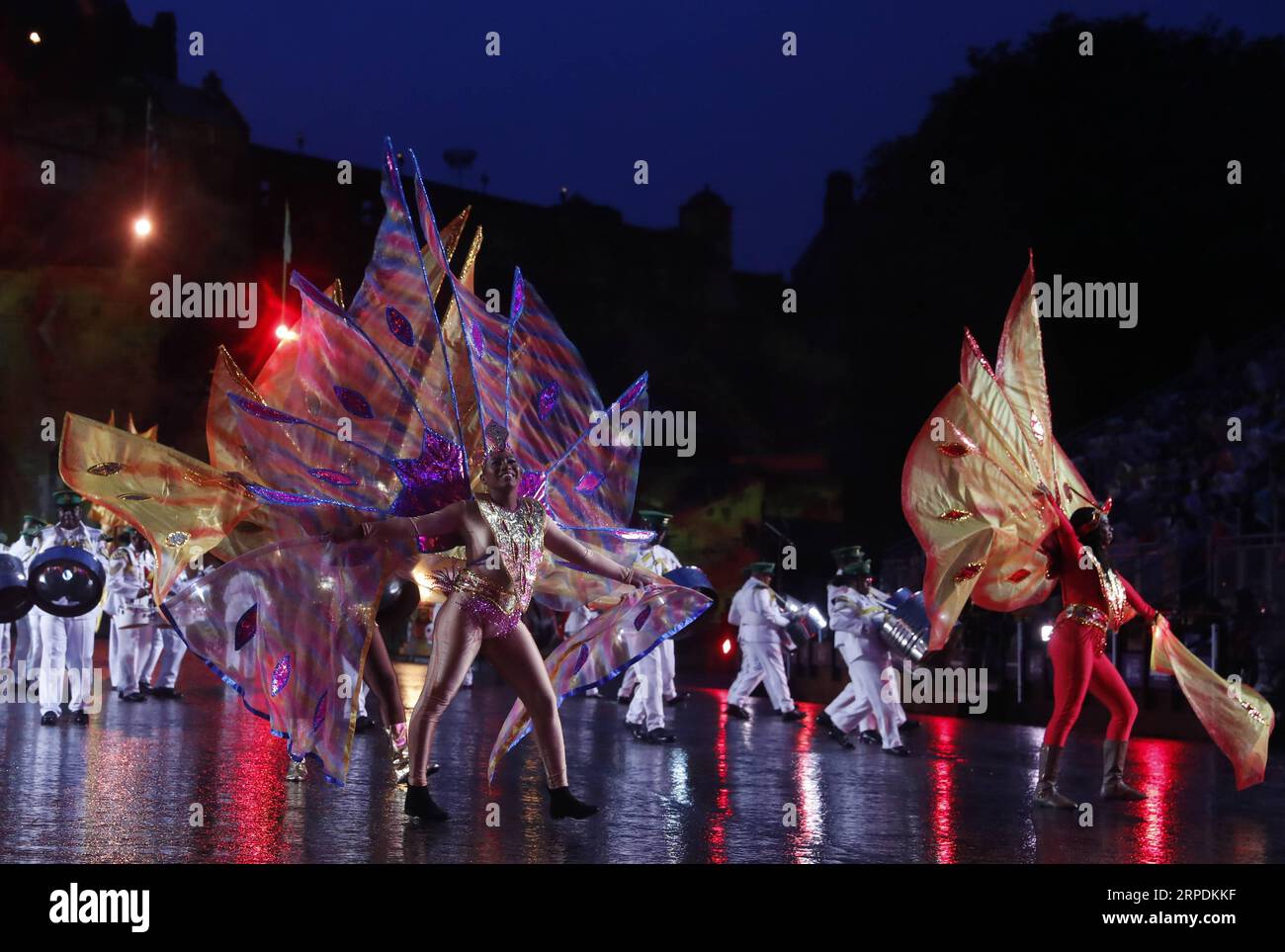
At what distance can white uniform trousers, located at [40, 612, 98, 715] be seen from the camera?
1327cm

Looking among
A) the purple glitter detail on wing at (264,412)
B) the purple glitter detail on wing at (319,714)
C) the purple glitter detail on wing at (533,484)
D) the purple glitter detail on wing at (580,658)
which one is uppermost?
the purple glitter detail on wing at (264,412)

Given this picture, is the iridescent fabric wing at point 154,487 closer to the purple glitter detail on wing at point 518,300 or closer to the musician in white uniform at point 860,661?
the purple glitter detail on wing at point 518,300

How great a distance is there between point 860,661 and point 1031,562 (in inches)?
161

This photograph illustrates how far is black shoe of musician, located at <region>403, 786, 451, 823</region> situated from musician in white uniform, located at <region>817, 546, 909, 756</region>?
5.69 metres

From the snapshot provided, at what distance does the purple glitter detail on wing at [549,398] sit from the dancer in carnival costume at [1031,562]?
2003 millimetres

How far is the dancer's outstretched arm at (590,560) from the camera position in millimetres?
8492

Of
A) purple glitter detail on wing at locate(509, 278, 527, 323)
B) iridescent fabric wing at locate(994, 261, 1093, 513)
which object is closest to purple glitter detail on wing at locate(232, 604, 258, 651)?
purple glitter detail on wing at locate(509, 278, 527, 323)

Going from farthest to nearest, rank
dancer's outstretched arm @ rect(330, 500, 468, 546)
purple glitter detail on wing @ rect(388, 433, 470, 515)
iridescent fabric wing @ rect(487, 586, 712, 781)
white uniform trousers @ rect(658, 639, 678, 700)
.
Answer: white uniform trousers @ rect(658, 639, 678, 700), iridescent fabric wing @ rect(487, 586, 712, 781), purple glitter detail on wing @ rect(388, 433, 470, 515), dancer's outstretched arm @ rect(330, 500, 468, 546)

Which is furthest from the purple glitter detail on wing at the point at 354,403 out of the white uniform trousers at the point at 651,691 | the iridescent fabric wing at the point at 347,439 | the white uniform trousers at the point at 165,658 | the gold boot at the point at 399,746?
the white uniform trousers at the point at 165,658

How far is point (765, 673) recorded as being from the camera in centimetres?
1605

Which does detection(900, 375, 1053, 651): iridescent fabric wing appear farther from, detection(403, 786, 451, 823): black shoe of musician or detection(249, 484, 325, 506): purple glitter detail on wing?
detection(249, 484, 325, 506): purple glitter detail on wing

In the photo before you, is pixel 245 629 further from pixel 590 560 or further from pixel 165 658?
pixel 165 658

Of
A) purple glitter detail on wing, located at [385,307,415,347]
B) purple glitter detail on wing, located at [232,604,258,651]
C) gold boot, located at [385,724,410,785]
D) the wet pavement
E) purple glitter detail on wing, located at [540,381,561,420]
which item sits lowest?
the wet pavement
